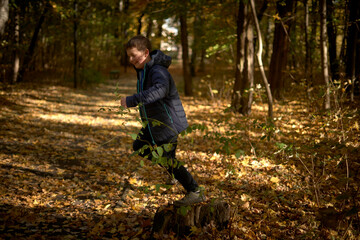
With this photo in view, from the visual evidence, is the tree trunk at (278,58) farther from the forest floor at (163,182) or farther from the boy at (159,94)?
the boy at (159,94)

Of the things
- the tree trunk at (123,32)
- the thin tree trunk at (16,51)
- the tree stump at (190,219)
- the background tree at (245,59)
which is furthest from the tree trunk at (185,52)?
the tree stump at (190,219)

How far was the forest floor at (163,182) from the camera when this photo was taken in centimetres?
294

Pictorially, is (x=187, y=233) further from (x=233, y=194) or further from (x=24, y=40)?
(x=24, y=40)

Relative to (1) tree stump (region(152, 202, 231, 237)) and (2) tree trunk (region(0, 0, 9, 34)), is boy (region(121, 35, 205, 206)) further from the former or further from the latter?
(2) tree trunk (region(0, 0, 9, 34))

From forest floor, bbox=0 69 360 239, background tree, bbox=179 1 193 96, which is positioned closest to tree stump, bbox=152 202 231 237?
forest floor, bbox=0 69 360 239

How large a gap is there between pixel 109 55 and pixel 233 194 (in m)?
24.0

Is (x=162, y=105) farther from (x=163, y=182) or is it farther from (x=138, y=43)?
(x=163, y=182)

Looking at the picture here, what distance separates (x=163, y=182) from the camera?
15.1 feet

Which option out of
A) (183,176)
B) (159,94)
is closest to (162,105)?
(159,94)

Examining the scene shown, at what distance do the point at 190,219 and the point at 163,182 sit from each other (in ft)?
5.79

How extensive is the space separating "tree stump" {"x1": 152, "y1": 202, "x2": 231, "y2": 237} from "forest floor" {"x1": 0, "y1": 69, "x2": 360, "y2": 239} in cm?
9

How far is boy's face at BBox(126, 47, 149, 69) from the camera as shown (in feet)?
9.06

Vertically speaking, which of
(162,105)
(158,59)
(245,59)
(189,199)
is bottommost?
(189,199)

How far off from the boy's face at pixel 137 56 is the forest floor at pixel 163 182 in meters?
0.38
